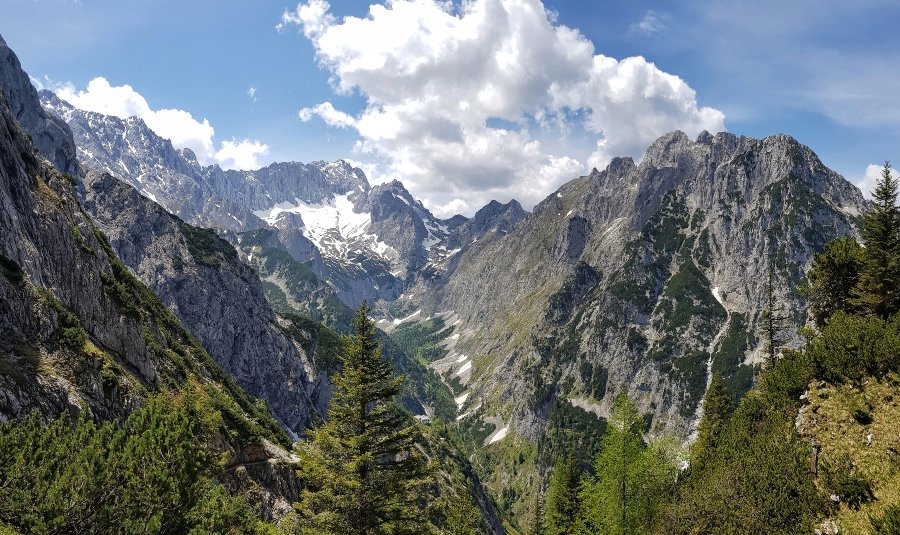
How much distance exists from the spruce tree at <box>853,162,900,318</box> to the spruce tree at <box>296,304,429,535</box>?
37.3 meters

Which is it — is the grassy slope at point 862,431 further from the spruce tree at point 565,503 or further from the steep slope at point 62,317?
the spruce tree at point 565,503

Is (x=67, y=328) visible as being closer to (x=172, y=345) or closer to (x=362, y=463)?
(x=362, y=463)

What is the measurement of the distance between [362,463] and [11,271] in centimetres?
2837

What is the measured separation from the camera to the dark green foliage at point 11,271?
31005 millimetres

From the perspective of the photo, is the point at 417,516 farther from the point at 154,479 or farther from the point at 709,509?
the point at 709,509

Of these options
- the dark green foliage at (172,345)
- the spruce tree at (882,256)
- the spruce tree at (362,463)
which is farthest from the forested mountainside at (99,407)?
the spruce tree at (882,256)

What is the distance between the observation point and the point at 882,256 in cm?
3847

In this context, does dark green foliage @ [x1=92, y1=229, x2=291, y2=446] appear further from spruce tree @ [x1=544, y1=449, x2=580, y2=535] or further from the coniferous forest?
spruce tree @ [x1=544, y1=449, x2=580, y2=535]

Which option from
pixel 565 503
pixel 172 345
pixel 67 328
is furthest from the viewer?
pixel 565 503

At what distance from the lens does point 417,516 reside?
22875 millimetres

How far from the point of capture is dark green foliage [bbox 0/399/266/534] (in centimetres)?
1256

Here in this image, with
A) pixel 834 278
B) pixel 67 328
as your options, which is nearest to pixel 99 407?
pixel 67 328

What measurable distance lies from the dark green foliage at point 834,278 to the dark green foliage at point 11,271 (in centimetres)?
6358

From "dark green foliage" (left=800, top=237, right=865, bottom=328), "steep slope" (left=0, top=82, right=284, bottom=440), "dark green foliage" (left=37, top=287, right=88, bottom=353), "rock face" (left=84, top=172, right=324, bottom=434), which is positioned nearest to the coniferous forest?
"dark green foliage" (left=800, top=237, right=865, bottom=328)
